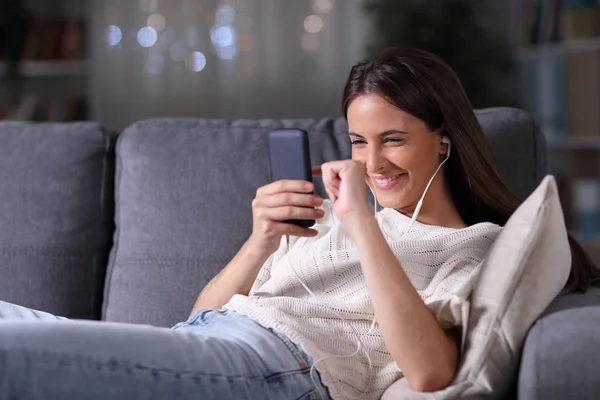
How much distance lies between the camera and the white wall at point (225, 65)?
186 inches

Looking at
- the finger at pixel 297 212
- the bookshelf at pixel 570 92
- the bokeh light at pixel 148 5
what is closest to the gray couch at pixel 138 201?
the finger at pixel 297 212

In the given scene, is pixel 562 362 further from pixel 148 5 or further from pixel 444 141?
pixel 148 5

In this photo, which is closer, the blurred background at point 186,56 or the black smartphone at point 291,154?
the black smartphone at point 291,154

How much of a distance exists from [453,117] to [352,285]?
339 millimetres

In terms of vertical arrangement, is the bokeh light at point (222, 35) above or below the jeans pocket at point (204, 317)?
above

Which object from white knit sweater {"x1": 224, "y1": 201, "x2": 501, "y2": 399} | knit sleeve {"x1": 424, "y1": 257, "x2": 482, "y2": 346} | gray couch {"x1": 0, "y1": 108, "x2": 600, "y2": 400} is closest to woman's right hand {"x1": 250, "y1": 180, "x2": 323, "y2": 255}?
white knit sweater {"x1": 224, "y1": 201, "x2": 501, "y2": 399}

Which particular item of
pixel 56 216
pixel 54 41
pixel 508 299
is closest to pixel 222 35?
pixel 54 41

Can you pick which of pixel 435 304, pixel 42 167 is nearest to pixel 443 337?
pixel 435 304

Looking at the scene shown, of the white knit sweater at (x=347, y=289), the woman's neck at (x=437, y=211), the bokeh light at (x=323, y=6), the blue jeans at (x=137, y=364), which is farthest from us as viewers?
the bokeh light at (x=323, y=6)

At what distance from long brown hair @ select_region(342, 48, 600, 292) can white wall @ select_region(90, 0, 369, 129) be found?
10.1 ft

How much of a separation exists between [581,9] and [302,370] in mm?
2845

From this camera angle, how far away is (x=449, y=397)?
4.24ft

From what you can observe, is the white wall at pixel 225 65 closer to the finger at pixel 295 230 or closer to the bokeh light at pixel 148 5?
the bokeh light at pixel 148 5

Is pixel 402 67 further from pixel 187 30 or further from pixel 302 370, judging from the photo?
pixel 187 30
